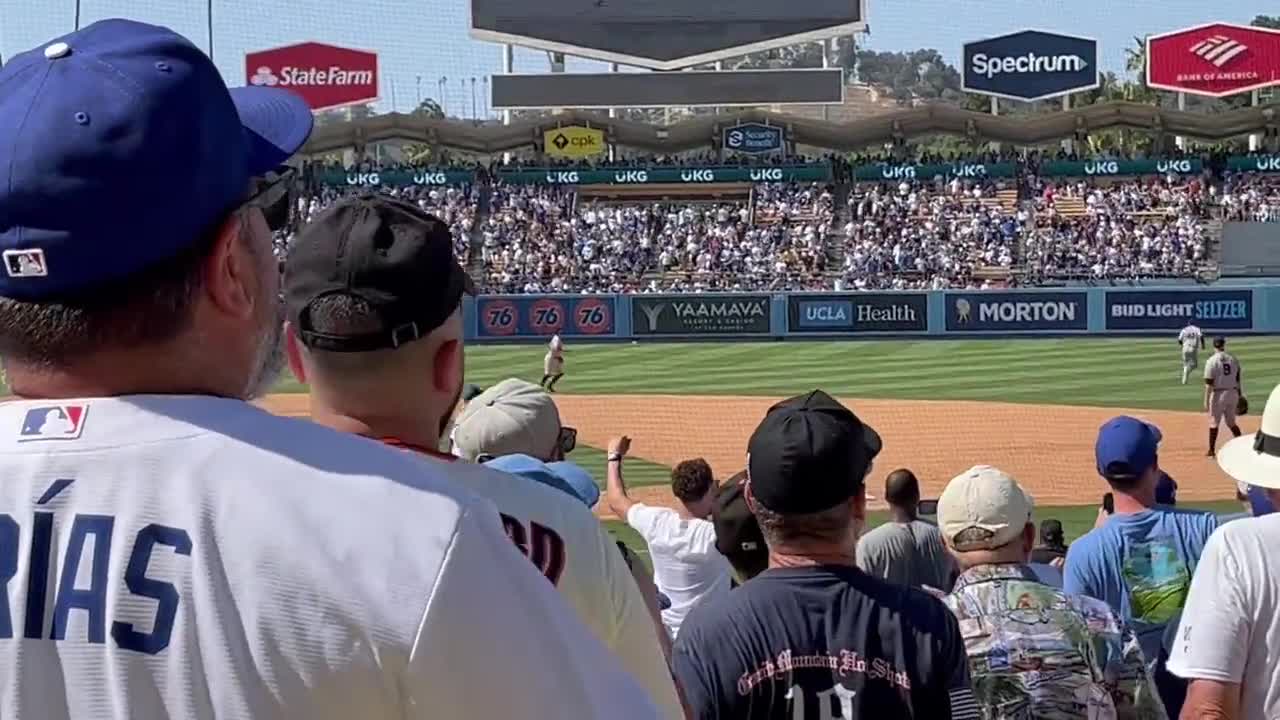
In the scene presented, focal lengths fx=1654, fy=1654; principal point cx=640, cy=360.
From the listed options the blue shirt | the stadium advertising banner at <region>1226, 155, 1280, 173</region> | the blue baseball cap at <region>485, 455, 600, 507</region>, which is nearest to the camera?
the blue baseball cap at <region>485, 455, 600, 507</region>

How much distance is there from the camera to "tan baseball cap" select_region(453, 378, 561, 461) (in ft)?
13.1

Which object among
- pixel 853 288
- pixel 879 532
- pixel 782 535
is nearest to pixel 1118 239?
pixel 853 288

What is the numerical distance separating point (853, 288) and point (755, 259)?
18.7ft

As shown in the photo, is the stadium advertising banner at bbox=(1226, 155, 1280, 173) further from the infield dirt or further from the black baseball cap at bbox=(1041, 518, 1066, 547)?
the black baseball cap at bbox=(1041, 518, 1066, 547)

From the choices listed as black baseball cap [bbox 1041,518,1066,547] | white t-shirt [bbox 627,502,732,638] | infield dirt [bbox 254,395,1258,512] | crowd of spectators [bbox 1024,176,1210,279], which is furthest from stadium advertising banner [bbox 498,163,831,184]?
white t-shirt [bbox 627,502,732,638]

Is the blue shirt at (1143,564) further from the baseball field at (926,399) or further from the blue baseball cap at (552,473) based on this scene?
the baseball field at (926,399)

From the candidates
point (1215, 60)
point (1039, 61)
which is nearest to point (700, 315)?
point (1039, 61)

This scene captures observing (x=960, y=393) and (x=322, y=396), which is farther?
(x=960, y=393)

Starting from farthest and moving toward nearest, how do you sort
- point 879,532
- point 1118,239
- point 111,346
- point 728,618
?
point 1118,239, point 879,532, point 728,618, point 111,346

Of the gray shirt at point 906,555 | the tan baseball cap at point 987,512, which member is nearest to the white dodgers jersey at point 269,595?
the tan baseball cap at point 987,512

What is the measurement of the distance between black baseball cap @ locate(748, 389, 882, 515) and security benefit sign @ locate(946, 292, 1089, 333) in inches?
1528

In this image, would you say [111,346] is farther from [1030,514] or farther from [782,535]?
[1030,514]

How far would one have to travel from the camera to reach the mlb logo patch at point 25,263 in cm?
169

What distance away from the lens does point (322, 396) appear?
281cm
